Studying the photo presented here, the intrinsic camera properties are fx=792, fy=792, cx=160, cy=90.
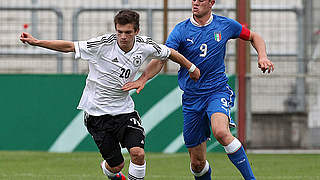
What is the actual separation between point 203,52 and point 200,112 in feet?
2.00

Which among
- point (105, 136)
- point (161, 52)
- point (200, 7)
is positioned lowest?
point (105, 136)

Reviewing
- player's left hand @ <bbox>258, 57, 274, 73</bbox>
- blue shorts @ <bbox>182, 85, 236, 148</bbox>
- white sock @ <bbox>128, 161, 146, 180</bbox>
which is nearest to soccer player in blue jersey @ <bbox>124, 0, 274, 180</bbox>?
blue shorts @ <bbox>182, 85, 236, 148</bbox>

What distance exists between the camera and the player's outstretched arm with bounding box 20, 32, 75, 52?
272 inches

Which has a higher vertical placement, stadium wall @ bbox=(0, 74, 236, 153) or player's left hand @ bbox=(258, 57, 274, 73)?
player's left hand @ bbox=(258, 57, 274, 73)

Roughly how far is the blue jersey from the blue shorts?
0.07 metres

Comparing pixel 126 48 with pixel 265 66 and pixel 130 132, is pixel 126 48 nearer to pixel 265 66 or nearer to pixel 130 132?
pixel 130 132

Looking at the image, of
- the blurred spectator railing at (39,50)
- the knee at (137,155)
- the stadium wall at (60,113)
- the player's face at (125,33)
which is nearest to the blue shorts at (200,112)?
the knee at (137,155)

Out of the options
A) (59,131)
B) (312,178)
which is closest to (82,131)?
(59,131)

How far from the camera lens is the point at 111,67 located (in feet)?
24.9

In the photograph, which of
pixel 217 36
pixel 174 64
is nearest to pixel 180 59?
pixel 217 36

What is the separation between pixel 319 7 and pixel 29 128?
5244 millimetres

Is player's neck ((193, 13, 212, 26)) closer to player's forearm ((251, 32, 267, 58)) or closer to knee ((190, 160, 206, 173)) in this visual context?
player's forearm ((251, 32, 267, 58))

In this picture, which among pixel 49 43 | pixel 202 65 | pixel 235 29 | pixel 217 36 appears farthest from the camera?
pixel 235 29

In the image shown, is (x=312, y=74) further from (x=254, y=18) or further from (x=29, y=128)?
(x=29, y=128)
